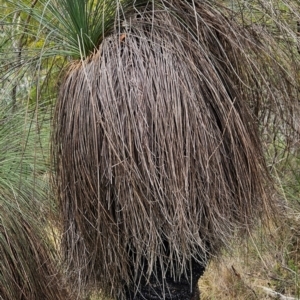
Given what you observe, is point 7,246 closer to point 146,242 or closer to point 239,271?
point 146,242

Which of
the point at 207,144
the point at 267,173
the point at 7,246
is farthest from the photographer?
the point at 7,246

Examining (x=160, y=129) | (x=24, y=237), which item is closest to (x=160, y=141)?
(x=160, y=129)

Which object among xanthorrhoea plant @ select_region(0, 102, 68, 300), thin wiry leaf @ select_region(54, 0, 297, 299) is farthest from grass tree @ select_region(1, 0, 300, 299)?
xanthorrhoea plant @ select_region(0, 102, 68, 300)

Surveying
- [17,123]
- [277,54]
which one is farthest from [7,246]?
[277,54]

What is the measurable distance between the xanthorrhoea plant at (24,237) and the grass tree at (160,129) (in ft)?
0.71

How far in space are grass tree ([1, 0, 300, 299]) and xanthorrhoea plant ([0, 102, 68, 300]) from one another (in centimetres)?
22

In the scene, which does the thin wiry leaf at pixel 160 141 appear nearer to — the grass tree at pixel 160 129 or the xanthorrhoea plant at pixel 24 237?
the grass tree at pixel 160 129

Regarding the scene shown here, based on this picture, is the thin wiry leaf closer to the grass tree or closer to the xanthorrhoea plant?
the grass tree

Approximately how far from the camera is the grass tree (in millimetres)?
576

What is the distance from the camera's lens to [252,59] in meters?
0.65

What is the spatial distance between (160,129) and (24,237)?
17.6 inches

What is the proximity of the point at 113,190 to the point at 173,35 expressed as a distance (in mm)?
221

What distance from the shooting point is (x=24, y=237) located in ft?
2.90

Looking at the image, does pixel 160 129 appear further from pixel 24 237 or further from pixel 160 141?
pixel 24 237
